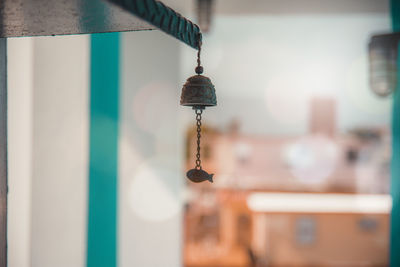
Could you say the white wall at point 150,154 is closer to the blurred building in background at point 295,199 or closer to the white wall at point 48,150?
the white wall at point 48,150

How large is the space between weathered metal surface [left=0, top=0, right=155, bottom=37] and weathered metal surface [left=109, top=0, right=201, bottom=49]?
0.10 feet

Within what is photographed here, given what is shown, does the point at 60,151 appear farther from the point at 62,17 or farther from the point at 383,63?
the point at 383,63

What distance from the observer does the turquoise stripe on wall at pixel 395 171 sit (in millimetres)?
2172

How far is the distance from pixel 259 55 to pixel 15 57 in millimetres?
4147

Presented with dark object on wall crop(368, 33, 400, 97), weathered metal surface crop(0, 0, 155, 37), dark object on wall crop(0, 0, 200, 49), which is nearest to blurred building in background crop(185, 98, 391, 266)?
dark object on wall crop(368, 33, 400, 97)

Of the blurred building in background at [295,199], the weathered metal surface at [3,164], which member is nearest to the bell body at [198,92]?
the weathered metal surface at [3,164]

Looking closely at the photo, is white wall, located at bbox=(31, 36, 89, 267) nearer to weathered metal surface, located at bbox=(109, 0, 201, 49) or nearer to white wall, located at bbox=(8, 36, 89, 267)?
white wall, located at bbox=(8, 36, 89, 267)

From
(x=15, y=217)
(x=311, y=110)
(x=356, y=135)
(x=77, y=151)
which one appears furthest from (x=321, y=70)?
(x=15, y=217)

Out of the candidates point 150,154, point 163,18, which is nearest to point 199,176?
point 163,18

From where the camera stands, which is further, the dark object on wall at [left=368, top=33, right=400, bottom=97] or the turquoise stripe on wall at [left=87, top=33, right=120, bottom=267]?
the turquoise stripe on wall at [left=87, top=33, right=120, bottom=267]

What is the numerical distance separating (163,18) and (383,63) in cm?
180

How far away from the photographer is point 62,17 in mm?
1063

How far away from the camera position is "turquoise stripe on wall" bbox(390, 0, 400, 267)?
2172mm

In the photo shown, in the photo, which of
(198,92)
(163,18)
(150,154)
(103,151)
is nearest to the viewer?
(163,18)
